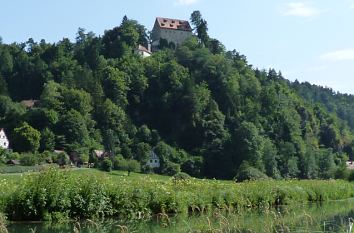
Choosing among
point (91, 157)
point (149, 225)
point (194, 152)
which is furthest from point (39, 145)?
point (149, 225)

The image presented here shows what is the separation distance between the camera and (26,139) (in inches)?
3952

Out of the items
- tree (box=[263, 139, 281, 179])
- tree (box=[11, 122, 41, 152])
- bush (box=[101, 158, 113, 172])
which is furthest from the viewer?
tree (box=[263, 139, 281, 179])

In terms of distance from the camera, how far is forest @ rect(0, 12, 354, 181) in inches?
4250

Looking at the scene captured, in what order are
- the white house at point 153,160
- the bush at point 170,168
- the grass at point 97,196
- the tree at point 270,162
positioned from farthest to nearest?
1. the white house at point 153,160
2. the tree at point 270,162
3. the bush at point 170,168
4. the grass at point 97,196

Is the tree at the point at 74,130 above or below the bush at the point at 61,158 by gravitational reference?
above

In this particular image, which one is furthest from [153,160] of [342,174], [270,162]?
[342,174]

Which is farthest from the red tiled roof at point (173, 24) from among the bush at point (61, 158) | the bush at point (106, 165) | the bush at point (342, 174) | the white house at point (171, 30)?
the bush at point (61, 158)

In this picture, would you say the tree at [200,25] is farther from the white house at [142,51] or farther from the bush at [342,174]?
the bush at [342,174]

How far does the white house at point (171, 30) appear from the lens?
165750mm

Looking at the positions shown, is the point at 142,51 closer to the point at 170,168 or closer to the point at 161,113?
the point at 161,113

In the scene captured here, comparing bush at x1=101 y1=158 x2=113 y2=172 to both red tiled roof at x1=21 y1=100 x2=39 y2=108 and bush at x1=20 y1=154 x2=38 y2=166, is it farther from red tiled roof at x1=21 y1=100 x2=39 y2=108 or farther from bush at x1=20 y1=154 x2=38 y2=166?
red tiled roof at x1=21 y1=100 x2=39 y2=108

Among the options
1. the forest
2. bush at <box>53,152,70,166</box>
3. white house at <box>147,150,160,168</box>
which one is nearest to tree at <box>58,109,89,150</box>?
the forest

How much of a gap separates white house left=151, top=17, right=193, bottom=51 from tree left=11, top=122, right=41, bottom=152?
224ft

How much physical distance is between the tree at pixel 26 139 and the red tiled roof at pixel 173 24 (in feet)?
233
